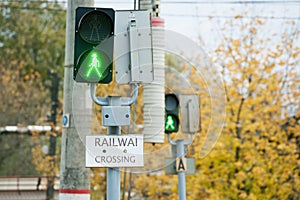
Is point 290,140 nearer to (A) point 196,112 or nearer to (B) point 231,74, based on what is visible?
(B) point 231,74

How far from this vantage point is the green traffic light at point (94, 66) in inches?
209

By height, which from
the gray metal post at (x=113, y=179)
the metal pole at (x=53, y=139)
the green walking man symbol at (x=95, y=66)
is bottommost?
the gray metal post at (x=113, y=179)

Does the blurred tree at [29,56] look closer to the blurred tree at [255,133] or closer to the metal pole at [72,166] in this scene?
the blurred tree at [255,133]

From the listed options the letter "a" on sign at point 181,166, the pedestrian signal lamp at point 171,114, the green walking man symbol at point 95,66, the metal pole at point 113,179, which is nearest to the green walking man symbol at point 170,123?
the pedestrian signal lamp at point 171,114

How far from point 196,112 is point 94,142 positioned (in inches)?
206

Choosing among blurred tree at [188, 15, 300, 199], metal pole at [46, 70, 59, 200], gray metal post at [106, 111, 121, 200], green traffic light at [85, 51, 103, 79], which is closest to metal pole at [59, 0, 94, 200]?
gray metal post at [106, 111, 121, 200]

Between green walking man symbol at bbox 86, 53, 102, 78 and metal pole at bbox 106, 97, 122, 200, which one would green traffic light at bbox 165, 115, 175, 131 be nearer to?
metal pole at bbox 106, 97, 122, 200

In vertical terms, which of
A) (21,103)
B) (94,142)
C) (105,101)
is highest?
(21,103)

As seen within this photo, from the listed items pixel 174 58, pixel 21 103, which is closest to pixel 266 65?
pixel 174 58

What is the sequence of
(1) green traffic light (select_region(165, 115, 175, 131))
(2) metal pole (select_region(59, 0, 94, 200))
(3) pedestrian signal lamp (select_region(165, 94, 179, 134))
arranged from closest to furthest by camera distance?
(2) metal pole (select_region(59, 0, 94, 200))
(3) pedestrian signal lamp (select_region(165, 94, 179, 134))
(1) green traffic light (select_region(165, 115, 175, 131))

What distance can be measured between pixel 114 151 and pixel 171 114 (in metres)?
5.71

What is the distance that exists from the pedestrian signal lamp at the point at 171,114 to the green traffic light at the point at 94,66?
4.81 meters

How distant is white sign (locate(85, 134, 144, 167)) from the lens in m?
5.17

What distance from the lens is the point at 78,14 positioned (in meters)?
5.41
